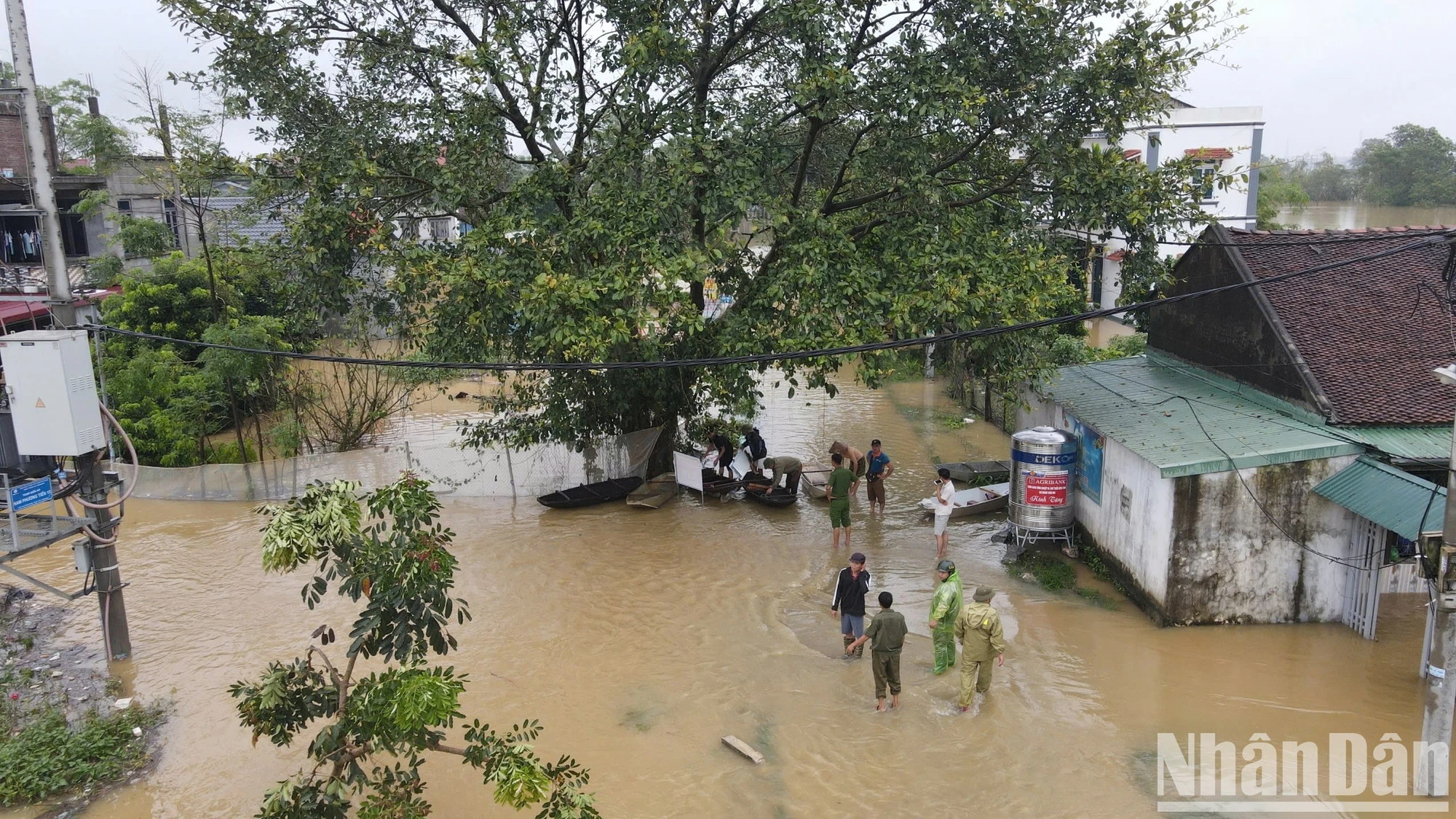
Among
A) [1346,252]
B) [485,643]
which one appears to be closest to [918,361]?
[1346,252]

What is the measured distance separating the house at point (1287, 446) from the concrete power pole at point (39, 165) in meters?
11.6

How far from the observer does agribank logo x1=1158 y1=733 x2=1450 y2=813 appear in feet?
24.5

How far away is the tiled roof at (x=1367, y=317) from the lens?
10789 mm

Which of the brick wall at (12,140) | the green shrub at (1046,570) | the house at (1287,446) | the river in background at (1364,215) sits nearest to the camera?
the house at (1287,446)

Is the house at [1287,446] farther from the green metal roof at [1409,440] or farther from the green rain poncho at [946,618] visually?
the green rain poncho at [946,618]

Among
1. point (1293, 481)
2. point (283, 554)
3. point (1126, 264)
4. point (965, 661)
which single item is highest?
point (1126, 264)

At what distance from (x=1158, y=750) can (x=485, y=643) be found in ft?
23.6

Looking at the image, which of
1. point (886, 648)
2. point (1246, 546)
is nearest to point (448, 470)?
point (886, 648)

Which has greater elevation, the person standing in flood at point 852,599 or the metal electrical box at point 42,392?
the metal electrical box at point 42,392

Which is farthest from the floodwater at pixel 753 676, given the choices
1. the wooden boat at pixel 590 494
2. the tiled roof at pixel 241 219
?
the tiled roof at pixel 241 219

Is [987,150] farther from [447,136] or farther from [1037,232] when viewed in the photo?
[447,136]

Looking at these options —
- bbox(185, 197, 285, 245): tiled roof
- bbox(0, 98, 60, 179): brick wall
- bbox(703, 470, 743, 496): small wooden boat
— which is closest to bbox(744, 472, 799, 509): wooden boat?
bbox(703, 470, 743, 496): small wooden boat

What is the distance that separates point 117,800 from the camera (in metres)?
8.11

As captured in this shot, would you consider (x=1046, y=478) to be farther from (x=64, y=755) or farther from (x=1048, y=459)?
(x=64, y=755)
